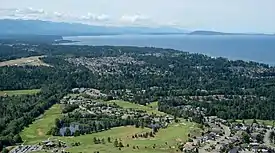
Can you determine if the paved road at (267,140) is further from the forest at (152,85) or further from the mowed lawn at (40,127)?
the mowed lawn at (40,127)

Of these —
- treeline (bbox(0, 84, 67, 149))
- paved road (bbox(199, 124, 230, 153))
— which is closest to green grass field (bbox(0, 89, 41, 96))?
treeline (bbox(0, 84, 67, 149))

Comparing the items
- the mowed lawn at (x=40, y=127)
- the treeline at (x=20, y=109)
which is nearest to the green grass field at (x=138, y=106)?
the mowed lawn at (x=40, y=127)

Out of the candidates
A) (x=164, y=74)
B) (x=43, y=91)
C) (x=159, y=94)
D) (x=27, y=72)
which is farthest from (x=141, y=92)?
(x=27, y=72)

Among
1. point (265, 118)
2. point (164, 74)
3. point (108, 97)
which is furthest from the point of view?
point (164, 74)

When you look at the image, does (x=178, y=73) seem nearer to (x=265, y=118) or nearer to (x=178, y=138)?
(x=265, y=118)

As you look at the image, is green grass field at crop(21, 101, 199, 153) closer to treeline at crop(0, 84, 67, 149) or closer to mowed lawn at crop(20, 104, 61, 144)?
mowed lawn at crop(20, 104, 61, 144)

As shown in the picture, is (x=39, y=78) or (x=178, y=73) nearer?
(x=39, y=78)

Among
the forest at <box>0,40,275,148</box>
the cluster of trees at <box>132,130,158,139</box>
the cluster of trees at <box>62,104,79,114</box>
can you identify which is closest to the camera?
the cluster of trees at <box>132,130,158,139</box>
